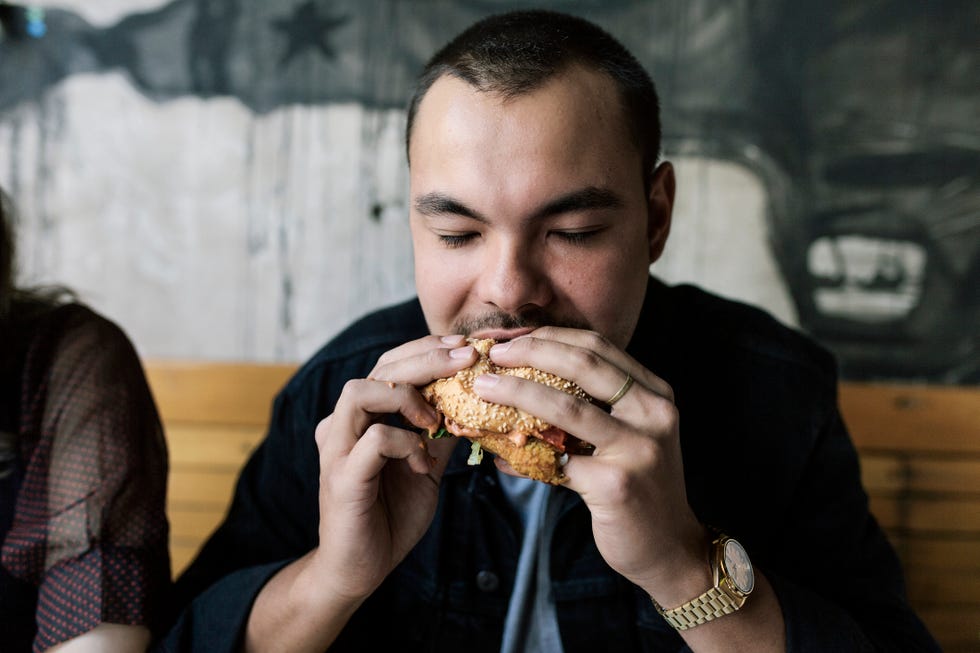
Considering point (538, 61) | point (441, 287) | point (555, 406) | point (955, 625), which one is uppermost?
point (538, 61)

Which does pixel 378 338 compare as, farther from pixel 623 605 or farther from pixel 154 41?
pixel 154 41

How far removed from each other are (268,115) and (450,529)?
5.45 ft

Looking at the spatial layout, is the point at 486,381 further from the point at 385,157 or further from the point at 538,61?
the point at 385,157

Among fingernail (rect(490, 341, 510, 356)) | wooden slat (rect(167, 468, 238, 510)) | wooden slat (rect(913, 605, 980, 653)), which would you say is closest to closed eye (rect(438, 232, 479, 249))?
Result: fingernail (rect(490, 341, 510, 356))

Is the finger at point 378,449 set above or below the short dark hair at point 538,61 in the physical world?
below

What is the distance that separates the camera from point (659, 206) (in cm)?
165

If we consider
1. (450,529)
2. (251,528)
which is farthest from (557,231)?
(251,528)

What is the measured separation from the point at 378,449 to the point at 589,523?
605mm

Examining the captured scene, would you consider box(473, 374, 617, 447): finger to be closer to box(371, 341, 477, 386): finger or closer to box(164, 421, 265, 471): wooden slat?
box(371, 341, 477, 386): finger

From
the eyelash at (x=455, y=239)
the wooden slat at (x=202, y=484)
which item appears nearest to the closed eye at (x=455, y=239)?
Answer: the eyelash at (x=455, y=239)

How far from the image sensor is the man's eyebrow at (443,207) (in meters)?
1.35

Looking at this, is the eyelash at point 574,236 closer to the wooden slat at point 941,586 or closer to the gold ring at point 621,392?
the gold ring at point 621,392

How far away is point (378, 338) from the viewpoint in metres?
1.89

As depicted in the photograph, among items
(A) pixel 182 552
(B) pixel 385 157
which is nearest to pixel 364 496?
(B) pixel 385 157
